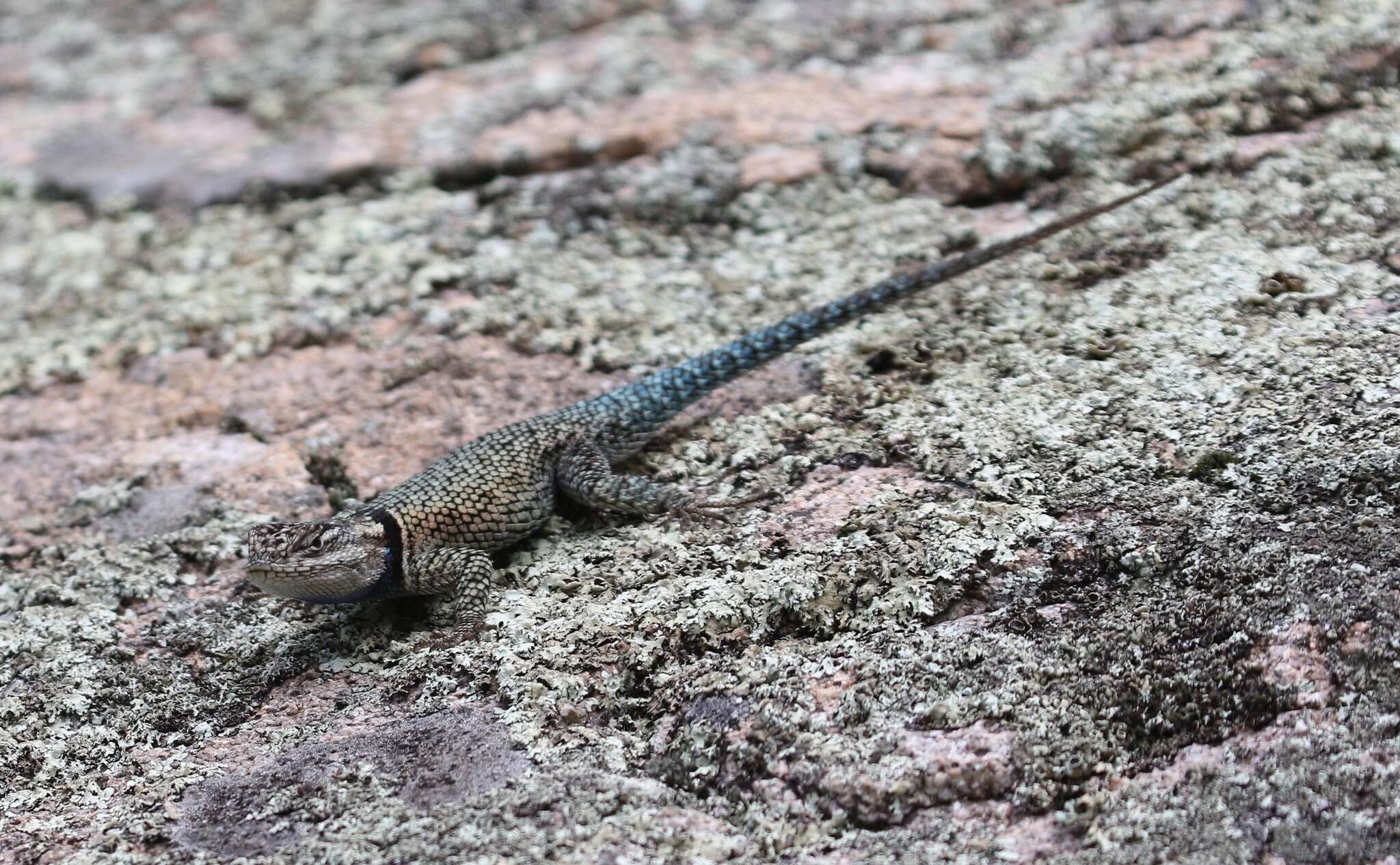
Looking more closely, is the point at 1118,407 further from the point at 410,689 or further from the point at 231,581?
the point at 231,581

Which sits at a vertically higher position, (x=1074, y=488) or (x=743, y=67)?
(x=743, y=67)

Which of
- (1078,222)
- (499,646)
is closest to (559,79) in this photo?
(1078,222)

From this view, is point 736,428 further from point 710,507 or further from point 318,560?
point 318,560

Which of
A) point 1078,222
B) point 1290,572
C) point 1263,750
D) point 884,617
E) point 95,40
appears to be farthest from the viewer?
point 95,40

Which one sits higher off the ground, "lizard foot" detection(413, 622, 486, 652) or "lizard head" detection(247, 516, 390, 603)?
"lizard head" detection(247, 516, 390, 603)

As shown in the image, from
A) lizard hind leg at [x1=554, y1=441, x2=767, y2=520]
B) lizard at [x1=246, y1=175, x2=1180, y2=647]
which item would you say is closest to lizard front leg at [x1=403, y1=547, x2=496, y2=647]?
lizard at [x1=246, y1=175, x2=1180, y2=647]

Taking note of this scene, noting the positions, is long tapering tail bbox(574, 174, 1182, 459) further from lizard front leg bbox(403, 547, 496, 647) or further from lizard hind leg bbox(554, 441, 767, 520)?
lizard front leg bbox(403, 547, 496, 647)

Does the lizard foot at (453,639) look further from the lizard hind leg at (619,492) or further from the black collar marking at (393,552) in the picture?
the lizard hind leg at (619,492)
